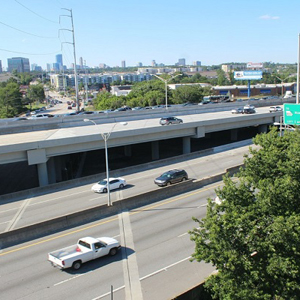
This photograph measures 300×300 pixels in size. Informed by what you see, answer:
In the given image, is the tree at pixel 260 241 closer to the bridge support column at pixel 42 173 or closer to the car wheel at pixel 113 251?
the car wheel at pixel 113 251

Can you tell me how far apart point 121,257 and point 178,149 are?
4191cm

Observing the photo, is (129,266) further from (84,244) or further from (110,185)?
(110,185)

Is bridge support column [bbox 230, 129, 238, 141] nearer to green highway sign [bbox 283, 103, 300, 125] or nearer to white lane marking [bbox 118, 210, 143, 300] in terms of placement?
green highway sign [bbox 283, 103, 300, 125]

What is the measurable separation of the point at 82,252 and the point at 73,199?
1245 centimetres

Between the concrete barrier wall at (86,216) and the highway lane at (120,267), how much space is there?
0.63m

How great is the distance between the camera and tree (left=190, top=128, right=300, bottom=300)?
12.1 meters

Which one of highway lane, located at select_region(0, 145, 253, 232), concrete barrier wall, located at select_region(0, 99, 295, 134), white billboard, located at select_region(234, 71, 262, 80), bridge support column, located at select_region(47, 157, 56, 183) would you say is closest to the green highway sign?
highway lane, located at select_region(0, 145, 253, 232)

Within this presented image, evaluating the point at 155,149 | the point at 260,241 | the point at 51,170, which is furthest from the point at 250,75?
the point at 260,241

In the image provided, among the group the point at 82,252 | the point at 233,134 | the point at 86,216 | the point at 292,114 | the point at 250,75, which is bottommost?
the point at 233,134

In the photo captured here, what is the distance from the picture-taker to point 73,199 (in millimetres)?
29781

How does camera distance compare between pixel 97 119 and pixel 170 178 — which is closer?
pixel 170 178

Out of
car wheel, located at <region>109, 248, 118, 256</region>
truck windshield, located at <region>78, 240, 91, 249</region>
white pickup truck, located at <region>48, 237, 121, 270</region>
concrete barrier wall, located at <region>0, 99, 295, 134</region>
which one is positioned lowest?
car wheel, located at <region>109, 248, 118, 256</region>

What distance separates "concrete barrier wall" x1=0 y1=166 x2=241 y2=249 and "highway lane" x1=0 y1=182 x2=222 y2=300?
24.8 inches

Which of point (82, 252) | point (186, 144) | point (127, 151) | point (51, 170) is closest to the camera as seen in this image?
point (82, 252)
